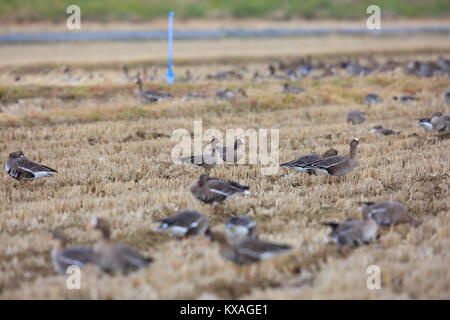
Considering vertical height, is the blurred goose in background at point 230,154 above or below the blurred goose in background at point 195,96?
below

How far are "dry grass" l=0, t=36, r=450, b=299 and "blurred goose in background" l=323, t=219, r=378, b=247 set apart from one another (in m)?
0.14

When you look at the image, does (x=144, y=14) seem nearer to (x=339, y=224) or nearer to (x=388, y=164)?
(x=388, y=164)

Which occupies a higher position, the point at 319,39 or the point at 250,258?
the point at 319,39

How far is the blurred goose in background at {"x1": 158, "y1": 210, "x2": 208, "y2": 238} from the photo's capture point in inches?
320

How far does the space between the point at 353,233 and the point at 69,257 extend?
3.74 meters

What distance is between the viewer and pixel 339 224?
815 centimetres

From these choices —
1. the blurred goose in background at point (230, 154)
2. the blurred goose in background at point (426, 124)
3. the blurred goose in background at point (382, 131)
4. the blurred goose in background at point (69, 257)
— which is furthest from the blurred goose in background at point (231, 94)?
the blurred goose in background at point (69, 257)

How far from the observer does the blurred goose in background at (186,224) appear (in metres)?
8.14

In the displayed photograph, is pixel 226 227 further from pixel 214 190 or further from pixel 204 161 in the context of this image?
pixel 204 161

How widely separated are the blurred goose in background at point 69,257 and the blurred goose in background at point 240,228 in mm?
1947

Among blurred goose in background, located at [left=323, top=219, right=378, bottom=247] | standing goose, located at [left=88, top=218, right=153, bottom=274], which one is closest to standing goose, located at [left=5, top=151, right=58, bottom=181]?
standing goose, located at [left=88, top=218, right=153, bottom=274]

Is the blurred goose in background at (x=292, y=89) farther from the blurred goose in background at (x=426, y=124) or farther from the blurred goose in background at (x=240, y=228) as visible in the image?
the blurred goose in background at (x=240, y=228)

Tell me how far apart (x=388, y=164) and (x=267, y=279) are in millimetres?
6347
